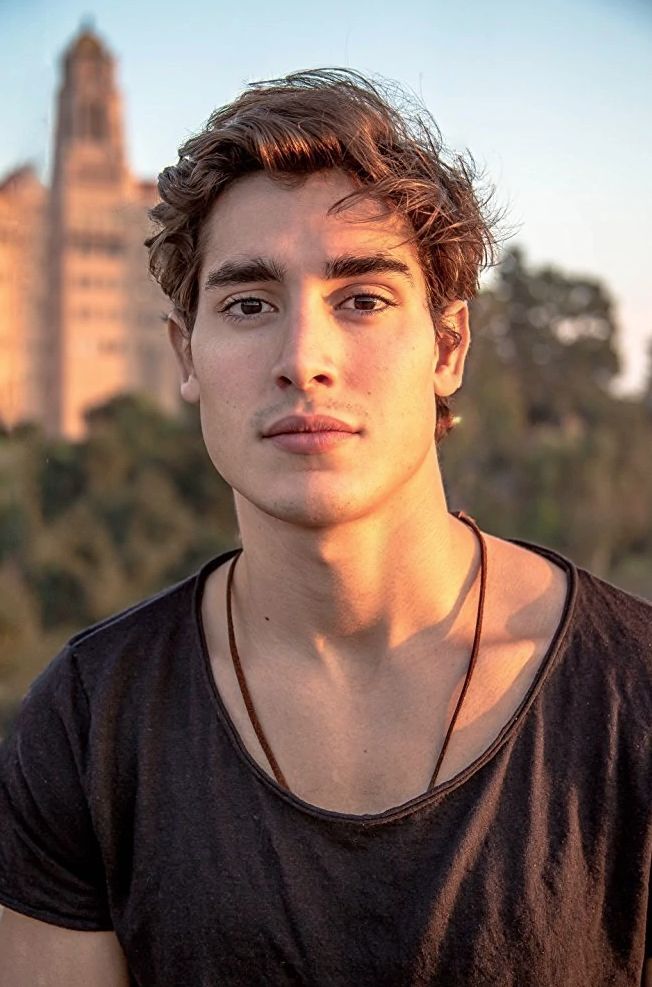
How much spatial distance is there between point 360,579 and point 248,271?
1.67 feet

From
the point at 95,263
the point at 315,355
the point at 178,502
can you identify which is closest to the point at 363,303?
the point at 315,355

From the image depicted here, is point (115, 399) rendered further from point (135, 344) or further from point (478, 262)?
point (478, 262)

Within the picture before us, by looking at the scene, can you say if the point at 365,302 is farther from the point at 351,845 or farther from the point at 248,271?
the point at 351,845

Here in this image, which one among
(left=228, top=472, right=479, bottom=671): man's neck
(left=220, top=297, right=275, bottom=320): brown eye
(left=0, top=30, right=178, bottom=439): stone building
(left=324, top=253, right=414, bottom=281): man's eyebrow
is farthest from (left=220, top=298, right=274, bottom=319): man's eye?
(left=0, top=30, right=178, bottom=439): stone building

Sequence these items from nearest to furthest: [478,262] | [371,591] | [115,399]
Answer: [371,591] → [478,262] → [115,399]

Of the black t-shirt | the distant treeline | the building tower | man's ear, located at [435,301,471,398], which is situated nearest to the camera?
the black t-shirt

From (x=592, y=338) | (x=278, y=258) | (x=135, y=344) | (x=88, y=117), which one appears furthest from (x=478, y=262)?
(x=88, y=117)

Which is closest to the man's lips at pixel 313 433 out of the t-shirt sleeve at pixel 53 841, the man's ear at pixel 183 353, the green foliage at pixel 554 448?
the man's ear at pixel 183 353

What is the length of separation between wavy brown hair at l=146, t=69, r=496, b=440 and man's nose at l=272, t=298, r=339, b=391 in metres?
0.17

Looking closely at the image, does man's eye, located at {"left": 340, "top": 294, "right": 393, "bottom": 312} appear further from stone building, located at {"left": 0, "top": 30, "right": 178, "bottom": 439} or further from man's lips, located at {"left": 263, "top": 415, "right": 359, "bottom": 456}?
stone building, located at {"left": 0, "top": 30, "right": 178, "bottom": 439}

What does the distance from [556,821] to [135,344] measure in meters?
51.9

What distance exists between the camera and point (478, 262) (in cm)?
208

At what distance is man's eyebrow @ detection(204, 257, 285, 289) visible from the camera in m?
1.78

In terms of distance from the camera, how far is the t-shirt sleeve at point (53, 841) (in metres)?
1.86
